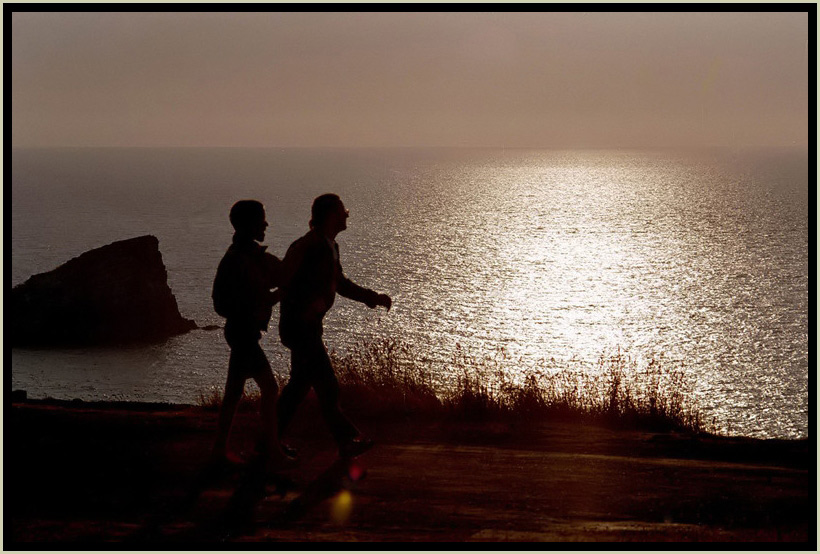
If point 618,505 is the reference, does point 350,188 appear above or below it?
above

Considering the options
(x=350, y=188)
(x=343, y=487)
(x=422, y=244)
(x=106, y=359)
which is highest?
(x=350, y=188)

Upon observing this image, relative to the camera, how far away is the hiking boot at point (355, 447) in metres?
Result: 7.38

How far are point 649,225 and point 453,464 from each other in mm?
135409

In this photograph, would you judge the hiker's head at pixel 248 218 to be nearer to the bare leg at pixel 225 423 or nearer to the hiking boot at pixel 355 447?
the bare leg at pixel 225 423

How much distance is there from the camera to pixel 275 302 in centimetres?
690

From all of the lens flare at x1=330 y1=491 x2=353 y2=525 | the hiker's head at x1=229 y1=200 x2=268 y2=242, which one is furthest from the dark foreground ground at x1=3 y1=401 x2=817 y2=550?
the hiker's head at x1=229 y1=200 x2=268 y2=242

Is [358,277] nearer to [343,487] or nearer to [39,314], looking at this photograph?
[39,314]

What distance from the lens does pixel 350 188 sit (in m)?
187

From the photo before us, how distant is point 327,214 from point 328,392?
1.41m

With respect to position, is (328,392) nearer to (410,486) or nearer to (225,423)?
(225,423)

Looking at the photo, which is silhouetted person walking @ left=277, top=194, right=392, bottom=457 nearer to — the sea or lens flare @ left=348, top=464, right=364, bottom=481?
lens flare @ left=348, top=464, right=364, bottom=481

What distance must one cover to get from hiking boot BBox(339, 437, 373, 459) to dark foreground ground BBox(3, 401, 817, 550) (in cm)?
9

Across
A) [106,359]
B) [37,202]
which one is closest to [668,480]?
[106,359]

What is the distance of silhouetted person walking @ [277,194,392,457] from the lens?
689 cm
